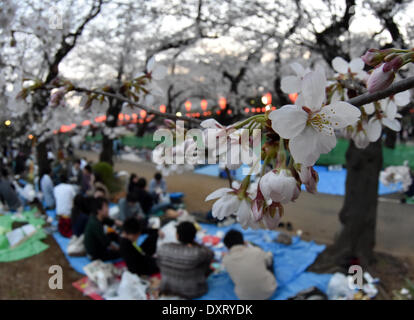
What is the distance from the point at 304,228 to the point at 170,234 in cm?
236

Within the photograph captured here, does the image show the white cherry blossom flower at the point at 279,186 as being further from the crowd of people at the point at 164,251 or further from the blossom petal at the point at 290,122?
the crowd of people at the point at 164,251

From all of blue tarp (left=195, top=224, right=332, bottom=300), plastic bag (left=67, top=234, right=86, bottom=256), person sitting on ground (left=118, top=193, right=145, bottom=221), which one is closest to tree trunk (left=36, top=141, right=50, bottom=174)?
person sitting on ground (left=118, top=193, right=145, bottom=221)

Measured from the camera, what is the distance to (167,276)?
2953 millimetres

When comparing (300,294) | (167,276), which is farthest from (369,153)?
(167,276)

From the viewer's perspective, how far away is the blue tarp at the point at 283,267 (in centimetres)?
309

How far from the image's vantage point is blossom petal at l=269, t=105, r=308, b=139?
0.44m

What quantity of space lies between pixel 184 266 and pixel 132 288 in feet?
1.79

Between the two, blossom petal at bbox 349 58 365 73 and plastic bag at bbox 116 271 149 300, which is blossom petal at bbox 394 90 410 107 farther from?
plastic bag at bbox 116 271 149 300

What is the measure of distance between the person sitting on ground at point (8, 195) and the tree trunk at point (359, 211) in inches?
206

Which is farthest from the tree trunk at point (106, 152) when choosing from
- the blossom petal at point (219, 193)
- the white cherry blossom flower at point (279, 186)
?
the white cherry blossom flower at point (279, 186)

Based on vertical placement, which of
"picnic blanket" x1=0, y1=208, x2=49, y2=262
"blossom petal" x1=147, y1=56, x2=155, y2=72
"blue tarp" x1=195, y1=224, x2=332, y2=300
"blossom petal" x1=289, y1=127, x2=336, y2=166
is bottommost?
"blue tarp" x1=195, y1=224, x2=332, y2=300

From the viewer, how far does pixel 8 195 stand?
5.32 meters

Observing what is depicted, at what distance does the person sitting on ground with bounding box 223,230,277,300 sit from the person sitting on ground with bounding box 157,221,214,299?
0.31m

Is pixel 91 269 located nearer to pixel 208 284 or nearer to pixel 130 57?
pixel 208 284
